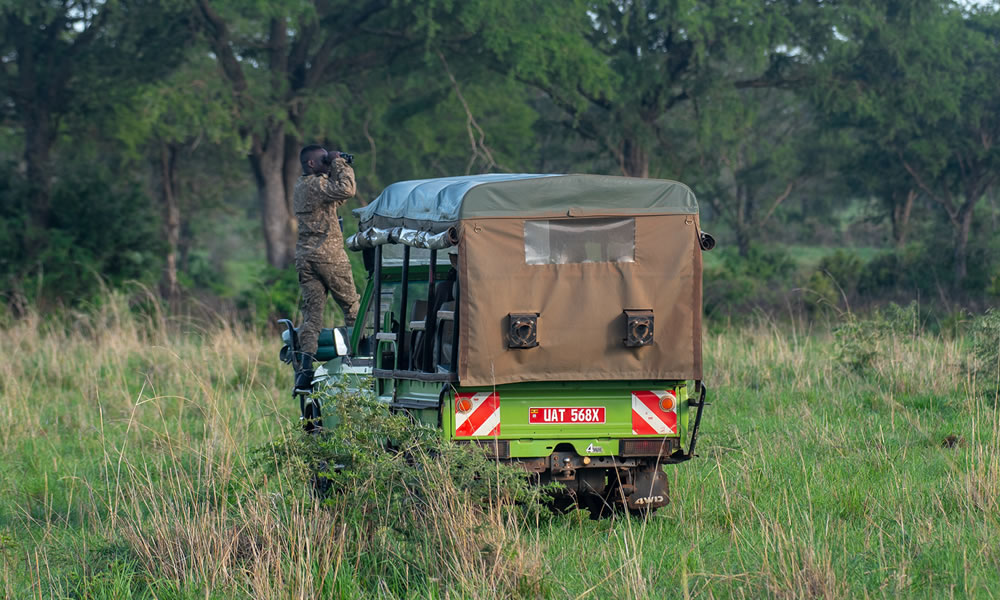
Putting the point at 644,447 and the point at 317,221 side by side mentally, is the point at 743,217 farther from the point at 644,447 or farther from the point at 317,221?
the point at 644,447

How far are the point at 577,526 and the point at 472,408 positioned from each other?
119 centimetres

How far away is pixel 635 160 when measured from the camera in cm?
2816

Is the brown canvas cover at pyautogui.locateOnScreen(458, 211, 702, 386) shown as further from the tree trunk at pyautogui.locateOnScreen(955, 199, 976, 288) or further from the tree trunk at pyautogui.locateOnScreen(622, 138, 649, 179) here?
the tree trunk at pyautogui.locateOnScreen(955, 199, 976, 288)

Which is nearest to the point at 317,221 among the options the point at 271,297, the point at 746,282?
the point at 271,297

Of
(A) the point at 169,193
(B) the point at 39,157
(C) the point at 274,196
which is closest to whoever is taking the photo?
(B) the point at 39,157

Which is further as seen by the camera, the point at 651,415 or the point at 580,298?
the point at 651,415

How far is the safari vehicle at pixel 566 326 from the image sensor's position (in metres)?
6.64

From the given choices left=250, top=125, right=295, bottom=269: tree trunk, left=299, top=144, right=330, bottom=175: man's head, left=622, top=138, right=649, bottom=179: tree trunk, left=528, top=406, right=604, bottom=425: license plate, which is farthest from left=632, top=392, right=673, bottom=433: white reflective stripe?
left=622, top=138, right=649, bottom=179: tree trunk

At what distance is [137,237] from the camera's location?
2538cm

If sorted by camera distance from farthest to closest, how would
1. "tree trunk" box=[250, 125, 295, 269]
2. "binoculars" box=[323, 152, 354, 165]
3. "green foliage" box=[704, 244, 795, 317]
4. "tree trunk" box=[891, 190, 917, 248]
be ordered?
"tree trunk" box=[891, 190, 917, 248] → "tree trunk" box=[250, 125, 295, 269] → "green foliage" box=[704, 244, 795, 317] → "binoculars" box=[323, 152, 354, 165]

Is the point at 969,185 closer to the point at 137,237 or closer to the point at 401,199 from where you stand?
the point at 137,237

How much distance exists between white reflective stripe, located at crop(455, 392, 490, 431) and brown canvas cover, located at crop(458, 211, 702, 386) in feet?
0.78

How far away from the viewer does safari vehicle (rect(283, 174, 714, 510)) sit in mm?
6637

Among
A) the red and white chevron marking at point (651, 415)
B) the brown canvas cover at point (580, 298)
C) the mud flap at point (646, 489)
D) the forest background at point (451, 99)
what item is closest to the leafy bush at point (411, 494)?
the brown canvas cover at point (580, 298)
